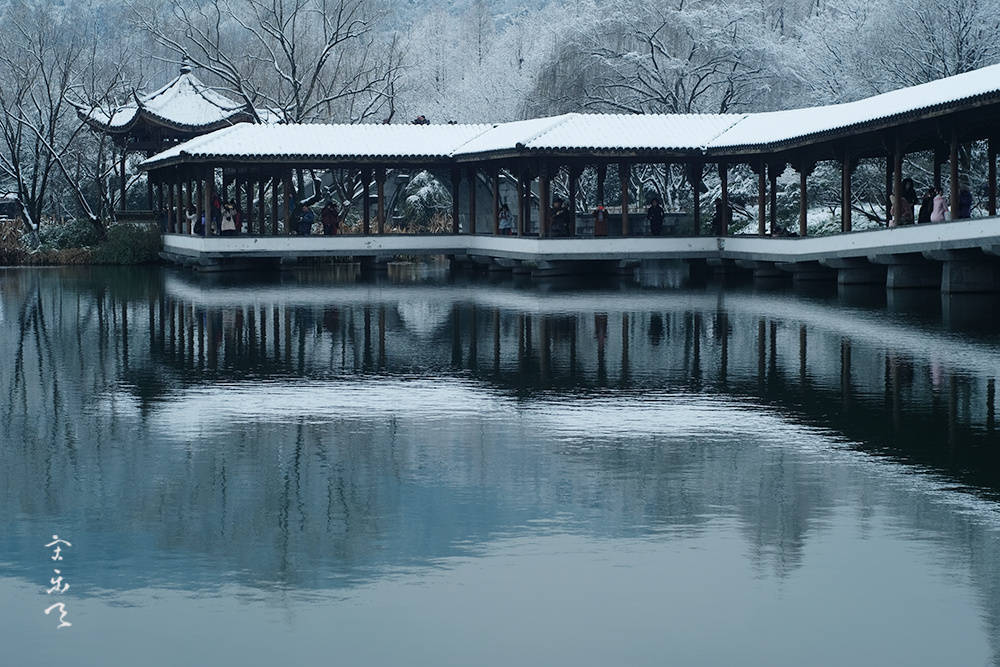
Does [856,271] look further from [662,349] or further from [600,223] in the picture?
[662,349]

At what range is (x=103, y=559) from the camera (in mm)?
8781

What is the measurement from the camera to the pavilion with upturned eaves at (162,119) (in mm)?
55281

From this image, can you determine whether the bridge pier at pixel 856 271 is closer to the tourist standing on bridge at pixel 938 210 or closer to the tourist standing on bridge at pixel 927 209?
the tourist standing on bridge at pixel 927 209

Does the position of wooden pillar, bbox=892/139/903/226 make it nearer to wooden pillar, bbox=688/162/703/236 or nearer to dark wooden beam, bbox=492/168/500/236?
wooden pillar, bbox=688/162/703/236

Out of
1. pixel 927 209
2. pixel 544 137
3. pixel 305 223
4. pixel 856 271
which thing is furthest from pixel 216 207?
pixel 927 209

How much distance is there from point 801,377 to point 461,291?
53.7 feet

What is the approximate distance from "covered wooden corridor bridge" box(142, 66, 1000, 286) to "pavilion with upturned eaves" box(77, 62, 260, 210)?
8783 millimetres

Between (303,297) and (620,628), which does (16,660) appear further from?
(303,297)

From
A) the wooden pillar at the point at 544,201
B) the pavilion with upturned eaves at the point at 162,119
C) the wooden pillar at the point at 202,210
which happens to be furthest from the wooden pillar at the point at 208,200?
the pavilion with upturned eaves at the point at 162,119

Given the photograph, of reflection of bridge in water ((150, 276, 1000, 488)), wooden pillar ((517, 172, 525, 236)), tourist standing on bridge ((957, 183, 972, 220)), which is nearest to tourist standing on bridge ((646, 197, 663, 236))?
wooden pillar ((517, 172, 525, 236))

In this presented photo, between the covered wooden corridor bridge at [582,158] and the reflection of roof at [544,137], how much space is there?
5 cm

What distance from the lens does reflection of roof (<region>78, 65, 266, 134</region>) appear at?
55156mm

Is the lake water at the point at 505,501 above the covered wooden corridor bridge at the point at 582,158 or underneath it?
underneath

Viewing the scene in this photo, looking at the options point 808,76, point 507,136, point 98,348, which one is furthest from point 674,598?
point 808,76
